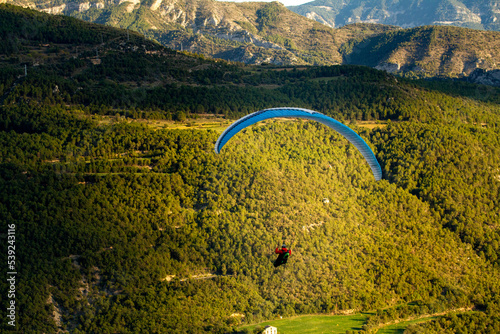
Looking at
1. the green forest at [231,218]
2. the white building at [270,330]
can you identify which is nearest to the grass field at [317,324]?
the green forest at [231,218]

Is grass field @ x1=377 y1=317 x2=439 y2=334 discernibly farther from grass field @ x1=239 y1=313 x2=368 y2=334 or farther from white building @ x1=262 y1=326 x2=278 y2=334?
white building @ x1=262 y1=326 x2=278 y2=334

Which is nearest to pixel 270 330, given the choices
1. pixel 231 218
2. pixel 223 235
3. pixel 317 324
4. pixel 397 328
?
pixel 317 324

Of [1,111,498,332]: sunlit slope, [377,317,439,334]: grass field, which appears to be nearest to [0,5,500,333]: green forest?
[1,111,498,332]: sunlit slope

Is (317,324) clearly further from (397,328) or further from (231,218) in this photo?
(231,218)

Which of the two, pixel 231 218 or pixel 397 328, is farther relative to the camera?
pixel 231 218

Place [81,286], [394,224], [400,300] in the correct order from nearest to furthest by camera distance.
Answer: [81,286]
[400,300]
[394,224]

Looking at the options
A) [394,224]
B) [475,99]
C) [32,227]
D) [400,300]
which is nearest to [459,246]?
[394,224]

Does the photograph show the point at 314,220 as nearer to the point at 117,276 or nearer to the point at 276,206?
the point at 276,206
